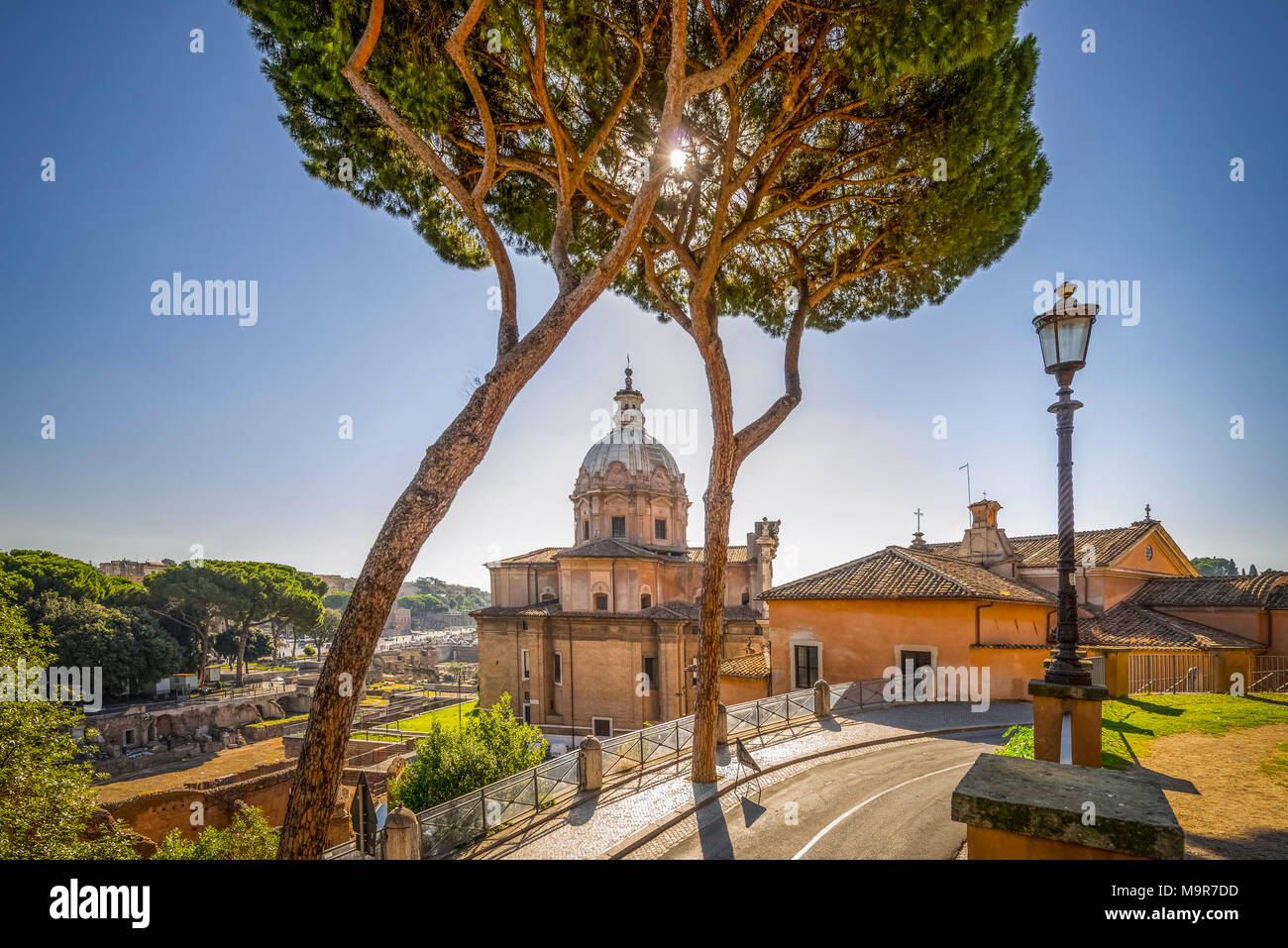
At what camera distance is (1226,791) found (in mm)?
4742

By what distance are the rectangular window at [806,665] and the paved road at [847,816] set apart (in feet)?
21.4

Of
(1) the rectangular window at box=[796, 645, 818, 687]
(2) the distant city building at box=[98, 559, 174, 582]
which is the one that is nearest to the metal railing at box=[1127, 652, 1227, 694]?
(1) the rectangular window at box=[796, 645, 818, 687]

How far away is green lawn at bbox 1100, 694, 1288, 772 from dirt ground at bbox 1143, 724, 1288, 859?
0.20 metres

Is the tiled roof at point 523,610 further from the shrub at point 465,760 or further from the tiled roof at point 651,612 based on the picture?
the shrub at point 465,760

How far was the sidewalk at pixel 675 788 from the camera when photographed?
7328 millimetres

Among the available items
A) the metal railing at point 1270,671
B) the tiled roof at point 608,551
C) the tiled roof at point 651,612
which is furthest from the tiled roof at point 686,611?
the metal railing at point 1270,671

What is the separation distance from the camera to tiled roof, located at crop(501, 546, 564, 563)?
34.6 metres

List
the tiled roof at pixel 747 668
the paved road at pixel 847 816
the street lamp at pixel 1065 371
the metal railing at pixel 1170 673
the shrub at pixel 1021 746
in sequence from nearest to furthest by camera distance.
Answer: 1. the street lamp at pixel 1065 371
2. the shrub at pixel 1021 746
3. the paved road at pixel 847 816
4. the metal railing at pixel 1170 673
5. the tiled roof at pixel 747 668

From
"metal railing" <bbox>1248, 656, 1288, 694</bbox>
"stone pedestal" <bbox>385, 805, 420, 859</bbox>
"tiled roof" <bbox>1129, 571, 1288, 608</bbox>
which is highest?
"tiled roof" <bbox>1129, 571, 1288, 608</bbox>

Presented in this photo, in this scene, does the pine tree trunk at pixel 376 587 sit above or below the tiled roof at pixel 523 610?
above

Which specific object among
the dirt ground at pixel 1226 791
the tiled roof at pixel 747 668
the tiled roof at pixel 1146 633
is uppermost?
the dirt ground at pixel 1226 791

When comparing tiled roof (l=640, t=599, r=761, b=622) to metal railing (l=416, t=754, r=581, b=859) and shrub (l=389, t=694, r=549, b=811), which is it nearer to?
shrub (l=389, t=694, r=549, b=811)

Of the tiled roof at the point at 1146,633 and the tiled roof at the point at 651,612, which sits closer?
the tiled roof at the point at 1146,633
